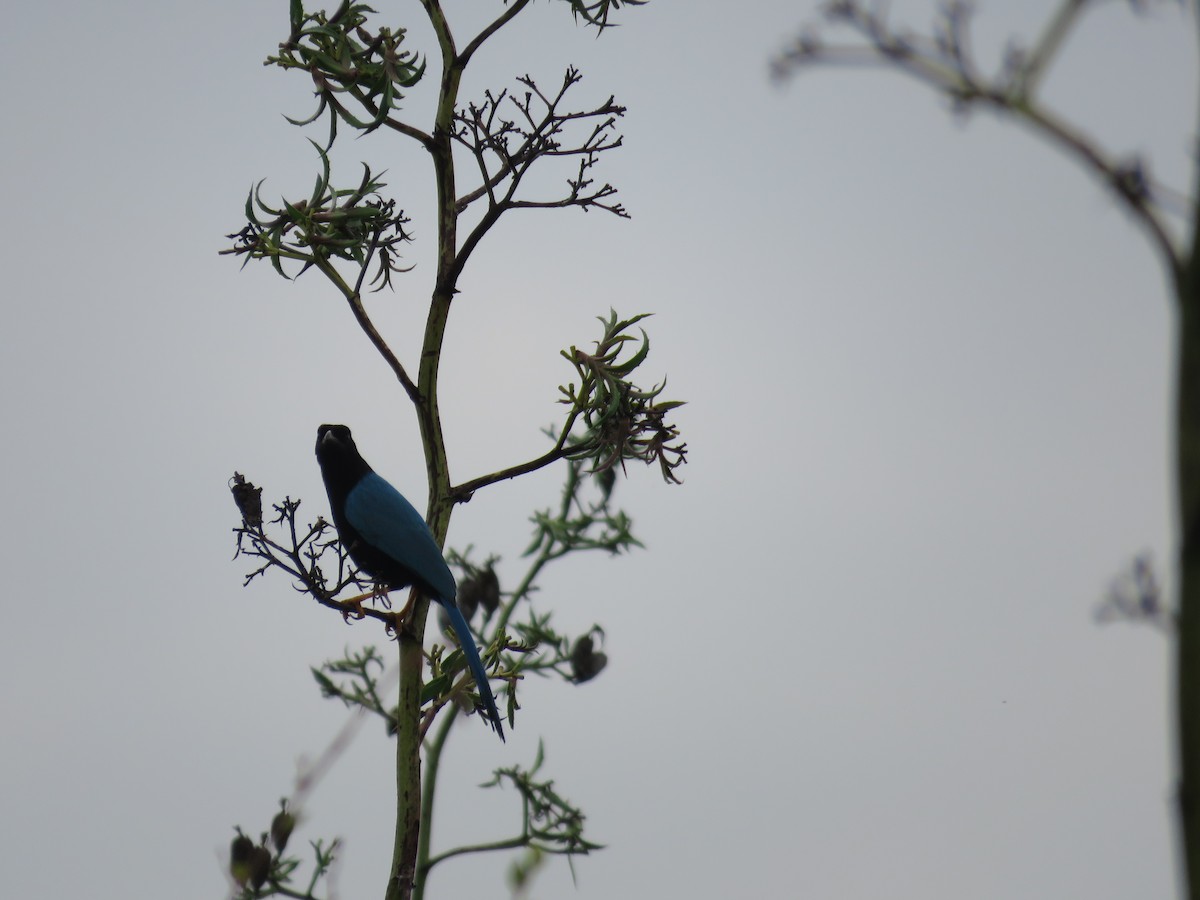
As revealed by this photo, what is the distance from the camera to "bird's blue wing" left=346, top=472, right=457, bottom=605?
175 inches

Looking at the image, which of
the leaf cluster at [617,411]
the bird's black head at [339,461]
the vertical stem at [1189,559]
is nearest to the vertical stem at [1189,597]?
the vertical stem at [1189,559]

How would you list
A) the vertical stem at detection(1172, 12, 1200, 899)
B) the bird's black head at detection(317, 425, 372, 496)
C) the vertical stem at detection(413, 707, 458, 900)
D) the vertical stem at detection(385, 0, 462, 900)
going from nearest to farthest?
1. the vertical stem at detection(1172, 12, 1200, 899)
2. the vertical stem at detection(385, 0, 462, 900)
3. the vertical stem at detection(413, 707, 458, 900)
4. the bird's black head at detection(317, 425, 372, 496)

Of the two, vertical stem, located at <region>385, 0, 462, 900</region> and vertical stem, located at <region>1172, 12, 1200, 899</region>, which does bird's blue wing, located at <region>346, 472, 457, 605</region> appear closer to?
vertical stem, located at <region>385, 0, 462, 900</region>

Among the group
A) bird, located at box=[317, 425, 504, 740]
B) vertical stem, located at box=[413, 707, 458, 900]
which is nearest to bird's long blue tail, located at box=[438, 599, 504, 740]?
bird, located at box=[317, 425, 504, 740]

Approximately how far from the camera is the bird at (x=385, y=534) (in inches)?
175

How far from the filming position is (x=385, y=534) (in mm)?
5098

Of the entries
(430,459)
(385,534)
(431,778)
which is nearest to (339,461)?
(385,534)

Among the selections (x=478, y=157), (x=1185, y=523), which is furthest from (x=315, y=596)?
(x=1185, y=523)

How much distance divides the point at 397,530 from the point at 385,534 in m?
0.08

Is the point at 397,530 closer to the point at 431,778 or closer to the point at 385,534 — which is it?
the point at 385,534

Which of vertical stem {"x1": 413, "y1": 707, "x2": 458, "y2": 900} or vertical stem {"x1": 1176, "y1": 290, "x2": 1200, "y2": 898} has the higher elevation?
vertical stem {"x1": 413, "y1": 707, "x2": 458, "y2": 900}

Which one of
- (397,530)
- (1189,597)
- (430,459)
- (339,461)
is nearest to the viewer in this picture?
(1189,597)

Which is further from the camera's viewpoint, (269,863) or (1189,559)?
(269,863)

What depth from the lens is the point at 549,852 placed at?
5.30 m
